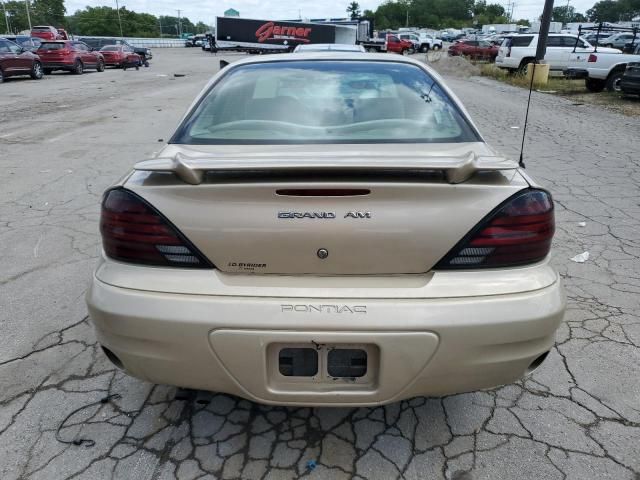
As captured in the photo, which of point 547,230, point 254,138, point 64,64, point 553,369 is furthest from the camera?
point 64,64

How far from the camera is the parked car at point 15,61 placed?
738 inches

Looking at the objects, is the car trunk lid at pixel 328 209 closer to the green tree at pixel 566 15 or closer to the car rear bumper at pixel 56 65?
the car rear bumper at pixel 56 65

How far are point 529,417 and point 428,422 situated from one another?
0.47 metres

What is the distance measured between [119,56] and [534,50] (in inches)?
924

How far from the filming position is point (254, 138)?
2.26 metres

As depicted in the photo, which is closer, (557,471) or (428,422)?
(557,471)

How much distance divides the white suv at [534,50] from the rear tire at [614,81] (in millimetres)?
3294

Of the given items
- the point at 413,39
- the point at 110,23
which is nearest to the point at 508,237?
the point at 413,39

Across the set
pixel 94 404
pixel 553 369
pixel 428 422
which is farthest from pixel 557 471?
pixel 94 404

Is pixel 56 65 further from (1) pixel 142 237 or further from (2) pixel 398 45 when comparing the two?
(2) pixel 398 45

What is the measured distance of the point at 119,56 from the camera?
2983cm

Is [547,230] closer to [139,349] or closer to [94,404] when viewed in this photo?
[139,349]

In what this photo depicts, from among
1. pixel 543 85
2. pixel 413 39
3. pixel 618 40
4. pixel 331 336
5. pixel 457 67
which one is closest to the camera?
pixel 331 336

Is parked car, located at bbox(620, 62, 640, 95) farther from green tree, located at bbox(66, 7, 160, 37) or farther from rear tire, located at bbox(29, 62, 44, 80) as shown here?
green tree, located at bbox(66, 7, 160, 37)
